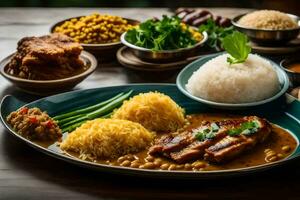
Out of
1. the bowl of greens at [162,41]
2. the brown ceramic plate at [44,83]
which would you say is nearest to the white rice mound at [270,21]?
the bowl of greens at [162,41]

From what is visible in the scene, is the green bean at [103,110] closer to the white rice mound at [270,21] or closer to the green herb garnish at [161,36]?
the green herb garnish at [161,36]

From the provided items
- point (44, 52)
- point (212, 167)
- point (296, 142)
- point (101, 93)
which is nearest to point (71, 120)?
point (101, 93)

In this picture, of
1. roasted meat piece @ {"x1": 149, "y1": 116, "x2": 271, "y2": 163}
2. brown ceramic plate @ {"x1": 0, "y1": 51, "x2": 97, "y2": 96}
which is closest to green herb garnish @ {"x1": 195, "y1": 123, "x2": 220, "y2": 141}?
roasted meat piece @ {"x1": 149, "y1": 116, "x2": 271, "y2": 163}

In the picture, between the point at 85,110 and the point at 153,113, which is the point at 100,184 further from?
the point at 85,110

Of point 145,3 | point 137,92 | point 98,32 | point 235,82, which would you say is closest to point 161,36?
point 98,32

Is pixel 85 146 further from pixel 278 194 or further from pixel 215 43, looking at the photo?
pixel 215 43
